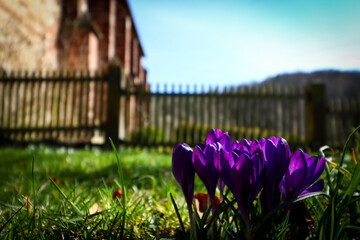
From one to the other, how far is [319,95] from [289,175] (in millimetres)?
7566

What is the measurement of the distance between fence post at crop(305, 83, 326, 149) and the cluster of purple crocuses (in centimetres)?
715

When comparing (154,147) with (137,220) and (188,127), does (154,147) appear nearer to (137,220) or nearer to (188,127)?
(188,127)

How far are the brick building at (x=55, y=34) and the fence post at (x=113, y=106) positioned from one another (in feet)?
4.19

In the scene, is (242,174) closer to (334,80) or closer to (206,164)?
(206,164)

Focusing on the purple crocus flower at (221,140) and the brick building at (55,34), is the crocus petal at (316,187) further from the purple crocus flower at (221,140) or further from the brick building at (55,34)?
the brick building at (55,34)

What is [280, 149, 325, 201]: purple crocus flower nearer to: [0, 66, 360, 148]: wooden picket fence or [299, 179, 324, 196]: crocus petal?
[299, 179, 324, 196]: crocus petal

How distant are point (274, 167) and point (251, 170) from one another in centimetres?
7

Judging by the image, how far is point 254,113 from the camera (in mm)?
8148

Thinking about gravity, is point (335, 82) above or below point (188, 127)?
above

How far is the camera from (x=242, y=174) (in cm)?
65

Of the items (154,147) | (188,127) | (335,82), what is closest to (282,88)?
(188,127)

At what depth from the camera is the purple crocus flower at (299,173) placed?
68 centimetres

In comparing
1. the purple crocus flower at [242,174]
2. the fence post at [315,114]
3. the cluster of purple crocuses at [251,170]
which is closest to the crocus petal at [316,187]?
the cluster of purple crocuses at [251,170]

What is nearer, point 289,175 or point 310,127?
point 289,175
